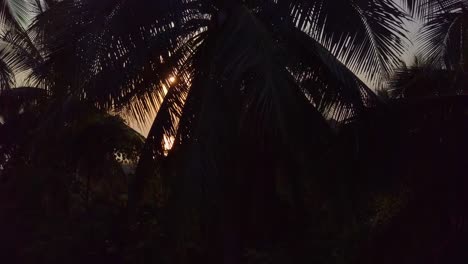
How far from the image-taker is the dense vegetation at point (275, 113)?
19.5 feet

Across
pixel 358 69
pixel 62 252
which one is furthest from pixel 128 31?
pixel 62 252

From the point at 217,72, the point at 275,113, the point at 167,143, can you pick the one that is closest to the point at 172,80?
the point at 167,143

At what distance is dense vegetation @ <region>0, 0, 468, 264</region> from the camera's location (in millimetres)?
5941

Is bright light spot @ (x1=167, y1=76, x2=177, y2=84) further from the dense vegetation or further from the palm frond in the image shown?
the palm frond

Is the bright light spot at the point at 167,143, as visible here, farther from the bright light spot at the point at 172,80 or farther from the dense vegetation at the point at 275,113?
the bright light spot at the point at 172,80

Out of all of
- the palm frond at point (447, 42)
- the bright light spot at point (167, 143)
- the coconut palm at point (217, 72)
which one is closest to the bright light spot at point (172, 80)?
the coconut palm at point (217, 72)

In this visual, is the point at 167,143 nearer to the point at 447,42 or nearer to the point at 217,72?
the point at 217,72

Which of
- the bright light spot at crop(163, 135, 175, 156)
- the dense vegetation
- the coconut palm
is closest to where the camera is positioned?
the dense vegetation

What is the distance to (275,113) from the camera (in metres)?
5.55

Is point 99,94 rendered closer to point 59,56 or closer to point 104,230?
point 59,56

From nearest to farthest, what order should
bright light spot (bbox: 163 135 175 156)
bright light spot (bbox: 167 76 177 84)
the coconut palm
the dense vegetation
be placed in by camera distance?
1. the dense vegetation
2. the coconut palm
3. bright light spot (bbox: 163 135 175 156)
4. bright light spot (bbox: 167 76 177 84)

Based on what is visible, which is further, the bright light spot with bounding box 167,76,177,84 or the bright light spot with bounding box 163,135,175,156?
the bright light spot with bounding box 167,76,177,84

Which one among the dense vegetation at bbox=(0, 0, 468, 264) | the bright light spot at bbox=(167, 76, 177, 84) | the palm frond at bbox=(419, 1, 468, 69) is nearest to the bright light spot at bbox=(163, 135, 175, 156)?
the dense vegetation at bbox=(0, 0, 468, 264)

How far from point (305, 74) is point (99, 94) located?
7.74 ft
